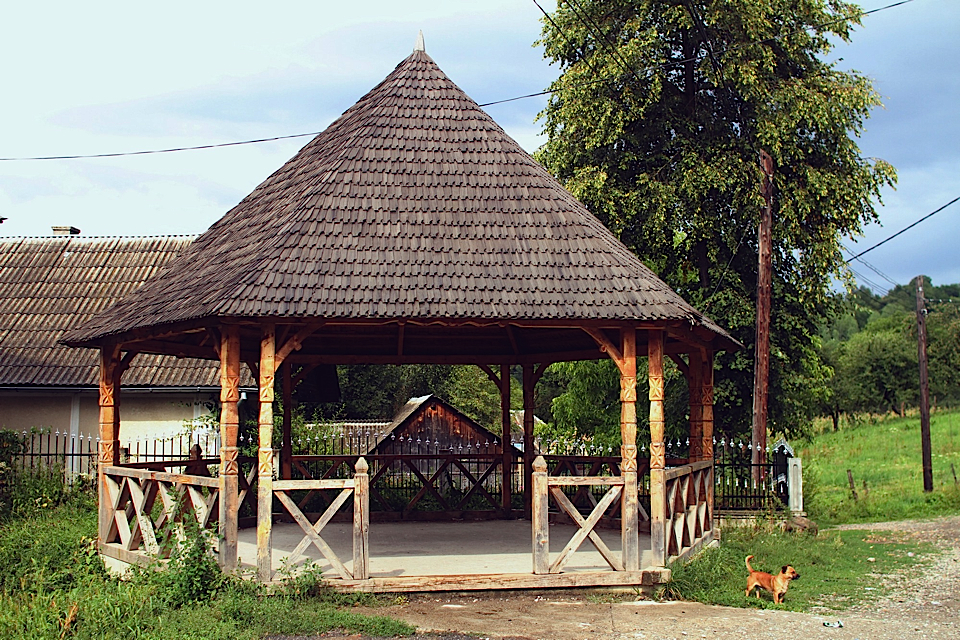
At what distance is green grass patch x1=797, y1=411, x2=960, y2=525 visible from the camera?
20.4 meters

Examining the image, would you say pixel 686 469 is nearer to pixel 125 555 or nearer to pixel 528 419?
pixel 528 419

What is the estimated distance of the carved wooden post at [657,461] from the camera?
974 cm

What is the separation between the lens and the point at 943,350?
51406 millimetres

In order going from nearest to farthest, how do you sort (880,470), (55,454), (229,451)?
(229,451) < (55,454) < (880,470)

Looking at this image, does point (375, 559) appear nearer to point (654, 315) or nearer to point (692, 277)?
point (654, 315)

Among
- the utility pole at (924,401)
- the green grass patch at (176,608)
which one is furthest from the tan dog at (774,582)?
the utility pole at (924,401)

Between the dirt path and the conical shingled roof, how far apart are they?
2.74 metres

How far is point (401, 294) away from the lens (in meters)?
9.42

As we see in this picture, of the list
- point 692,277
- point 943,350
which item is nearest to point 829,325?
point 692,277

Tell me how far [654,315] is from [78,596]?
6.19 meters

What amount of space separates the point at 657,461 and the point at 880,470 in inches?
859

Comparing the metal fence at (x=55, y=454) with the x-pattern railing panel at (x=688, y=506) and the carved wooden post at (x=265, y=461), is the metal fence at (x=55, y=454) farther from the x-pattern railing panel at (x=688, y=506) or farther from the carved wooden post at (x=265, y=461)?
the x-pattern railing panel at (x=688, y=506)

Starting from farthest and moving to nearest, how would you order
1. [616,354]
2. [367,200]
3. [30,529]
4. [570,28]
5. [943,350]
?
[943,350], [570,28], [30,529], [367,200], [616,354]

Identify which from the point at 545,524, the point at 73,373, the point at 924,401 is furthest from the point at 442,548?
the point at 924,401
